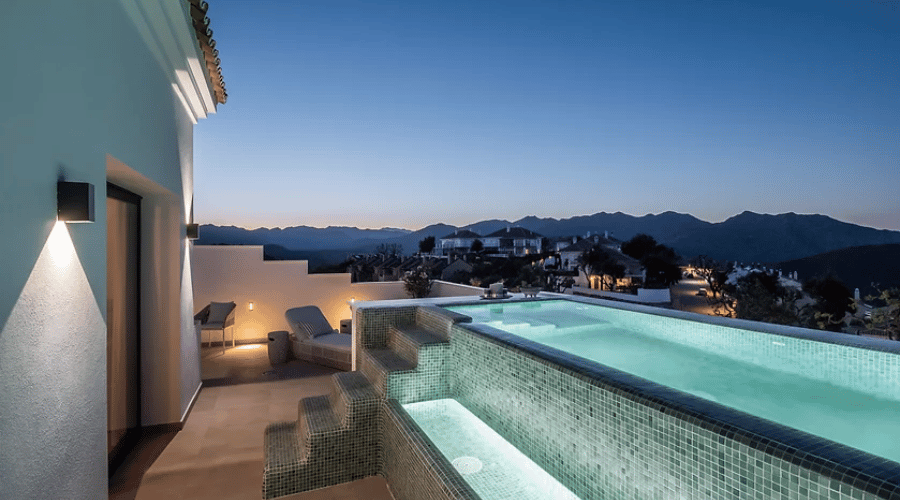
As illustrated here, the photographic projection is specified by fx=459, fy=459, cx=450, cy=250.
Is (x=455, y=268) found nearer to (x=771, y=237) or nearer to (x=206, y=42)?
(x=771, y=237)

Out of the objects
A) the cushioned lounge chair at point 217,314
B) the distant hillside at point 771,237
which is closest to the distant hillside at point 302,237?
the cushioned lounge chair at point 217,314

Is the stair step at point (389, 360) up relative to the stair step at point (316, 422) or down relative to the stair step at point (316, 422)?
up

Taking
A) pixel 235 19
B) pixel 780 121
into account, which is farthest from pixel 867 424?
pixel 780 121

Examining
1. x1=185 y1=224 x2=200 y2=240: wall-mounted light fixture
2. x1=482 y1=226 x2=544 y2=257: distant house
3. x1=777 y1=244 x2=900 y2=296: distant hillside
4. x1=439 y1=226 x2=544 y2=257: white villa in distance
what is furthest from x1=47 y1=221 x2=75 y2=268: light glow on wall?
x1=482 y1=226 x2=544 y2=257: distant house

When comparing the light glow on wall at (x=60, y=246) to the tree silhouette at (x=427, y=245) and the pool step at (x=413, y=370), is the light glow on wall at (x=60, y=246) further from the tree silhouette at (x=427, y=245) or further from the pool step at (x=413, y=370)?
the tree silhouette at (x=427, y=245)

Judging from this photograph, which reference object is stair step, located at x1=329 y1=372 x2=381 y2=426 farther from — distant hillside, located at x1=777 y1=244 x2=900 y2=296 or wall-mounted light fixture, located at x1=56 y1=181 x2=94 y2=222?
distant hillside, located at x1=777 y1=244 x2=900 y2=296

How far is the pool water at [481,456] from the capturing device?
8.04 ft

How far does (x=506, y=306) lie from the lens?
213 inches

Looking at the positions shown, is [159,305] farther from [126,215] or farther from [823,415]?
[823,415]

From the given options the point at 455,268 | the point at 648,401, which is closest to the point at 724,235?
the point at 455,268

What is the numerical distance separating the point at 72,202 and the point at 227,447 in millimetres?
2648

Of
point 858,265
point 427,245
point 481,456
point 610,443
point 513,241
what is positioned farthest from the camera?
point 513,241

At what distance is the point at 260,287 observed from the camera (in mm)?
8508

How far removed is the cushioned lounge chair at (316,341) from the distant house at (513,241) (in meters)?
27.4
